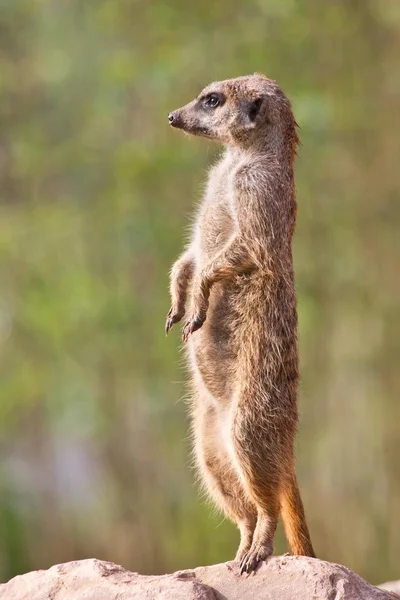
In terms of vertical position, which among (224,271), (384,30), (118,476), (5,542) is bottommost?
(5,542)

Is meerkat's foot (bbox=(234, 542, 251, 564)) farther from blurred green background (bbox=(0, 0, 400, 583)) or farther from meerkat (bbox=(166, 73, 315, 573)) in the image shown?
blurred green background (bbox=(0, 0, 400, 583))

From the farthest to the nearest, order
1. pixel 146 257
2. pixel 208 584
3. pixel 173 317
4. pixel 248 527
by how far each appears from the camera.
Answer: pixel 146 257 → pixel 173 317 → pixel 248 527 → pixel 208 584

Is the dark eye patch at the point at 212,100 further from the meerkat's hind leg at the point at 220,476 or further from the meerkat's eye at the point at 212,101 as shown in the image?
the meerkat's hind leg at the point at 220,476

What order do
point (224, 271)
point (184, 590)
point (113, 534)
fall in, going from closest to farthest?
point (184, 590)
point (224, 271)
point (113, 534)

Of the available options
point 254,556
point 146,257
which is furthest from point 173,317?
point 146,257

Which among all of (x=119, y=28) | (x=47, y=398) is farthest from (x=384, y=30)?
(x=47, y=398)

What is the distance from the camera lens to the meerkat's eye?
2.86 m

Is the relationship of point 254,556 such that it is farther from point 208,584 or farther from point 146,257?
point 146,257

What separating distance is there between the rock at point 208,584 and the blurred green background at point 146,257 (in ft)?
10.3

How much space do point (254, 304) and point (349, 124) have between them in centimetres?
328

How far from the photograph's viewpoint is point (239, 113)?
280 cm

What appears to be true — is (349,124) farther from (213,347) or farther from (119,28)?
(213,347)

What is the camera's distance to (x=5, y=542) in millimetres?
5820

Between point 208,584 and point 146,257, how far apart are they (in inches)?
136
